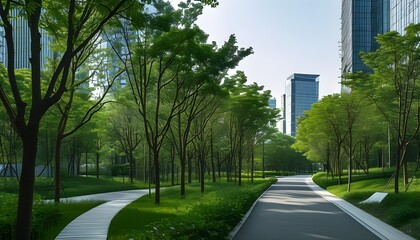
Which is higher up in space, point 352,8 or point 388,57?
point 352,8

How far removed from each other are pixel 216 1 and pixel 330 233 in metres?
7.15

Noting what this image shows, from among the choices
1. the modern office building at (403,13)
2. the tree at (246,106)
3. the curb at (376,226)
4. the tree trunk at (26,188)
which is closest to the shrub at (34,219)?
the tree trunk at (26,188)

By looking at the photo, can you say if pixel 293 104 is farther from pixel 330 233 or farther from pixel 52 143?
pixel 330 233

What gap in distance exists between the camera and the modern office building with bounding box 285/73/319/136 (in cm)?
12346

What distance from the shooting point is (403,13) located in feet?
207

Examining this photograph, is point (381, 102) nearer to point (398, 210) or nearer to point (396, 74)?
point (396, 74)

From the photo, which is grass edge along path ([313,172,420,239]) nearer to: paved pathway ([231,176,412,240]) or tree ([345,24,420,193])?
paved pathway ([231,176,412,240])

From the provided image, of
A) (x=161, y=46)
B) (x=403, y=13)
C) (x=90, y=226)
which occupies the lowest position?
(x=90, y=226)

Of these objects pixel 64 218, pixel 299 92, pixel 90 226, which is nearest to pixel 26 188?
pixel 90 226

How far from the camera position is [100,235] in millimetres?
10805

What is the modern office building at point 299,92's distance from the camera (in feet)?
405

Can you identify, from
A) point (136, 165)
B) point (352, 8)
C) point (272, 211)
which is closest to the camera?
point (272, 211)

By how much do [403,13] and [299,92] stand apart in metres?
63.6

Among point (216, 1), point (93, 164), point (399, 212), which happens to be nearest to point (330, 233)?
point (399, 212)
